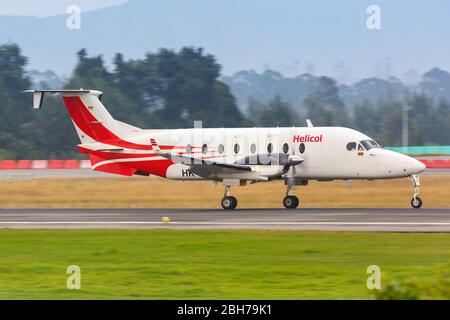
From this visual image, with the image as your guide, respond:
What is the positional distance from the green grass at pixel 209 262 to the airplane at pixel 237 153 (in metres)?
10.7

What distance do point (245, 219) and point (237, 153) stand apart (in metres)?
7.42

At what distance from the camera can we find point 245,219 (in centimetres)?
3356

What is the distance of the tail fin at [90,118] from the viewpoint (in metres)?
42.6

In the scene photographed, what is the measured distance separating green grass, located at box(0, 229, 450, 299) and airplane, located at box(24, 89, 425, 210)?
10694mm

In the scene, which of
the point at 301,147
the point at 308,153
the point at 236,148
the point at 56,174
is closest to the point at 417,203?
the point at 308,153

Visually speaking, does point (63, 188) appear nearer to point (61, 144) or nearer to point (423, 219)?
point (423, 219)

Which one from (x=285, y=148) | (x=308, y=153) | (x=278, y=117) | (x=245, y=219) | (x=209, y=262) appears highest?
(x=278, y=117)

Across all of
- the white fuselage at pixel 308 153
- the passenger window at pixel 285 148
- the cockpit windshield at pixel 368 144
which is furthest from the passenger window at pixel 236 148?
the cockpit windshield at pixel 368 144

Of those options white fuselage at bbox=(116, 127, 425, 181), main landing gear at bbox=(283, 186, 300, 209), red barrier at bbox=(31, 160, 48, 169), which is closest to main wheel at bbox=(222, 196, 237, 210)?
white fuselage at bbox=(116, 127, 425, 181)

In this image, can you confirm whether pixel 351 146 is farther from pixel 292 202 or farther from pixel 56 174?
pixel 56 174

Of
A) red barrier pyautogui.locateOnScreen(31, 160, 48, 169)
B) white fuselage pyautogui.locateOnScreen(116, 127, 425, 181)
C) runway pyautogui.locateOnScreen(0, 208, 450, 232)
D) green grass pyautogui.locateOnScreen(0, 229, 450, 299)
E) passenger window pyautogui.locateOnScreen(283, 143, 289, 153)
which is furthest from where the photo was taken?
red barrier pyautogui.locateOnScreen(31, 160, 48, 169)

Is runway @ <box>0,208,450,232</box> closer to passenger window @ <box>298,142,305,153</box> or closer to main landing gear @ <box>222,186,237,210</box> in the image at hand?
main landing gear @ <box>222,186,237,210</box>

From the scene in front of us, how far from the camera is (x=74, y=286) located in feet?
59.0

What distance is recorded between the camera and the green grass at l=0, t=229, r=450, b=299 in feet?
57.9
